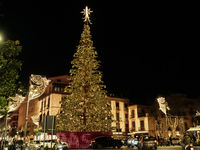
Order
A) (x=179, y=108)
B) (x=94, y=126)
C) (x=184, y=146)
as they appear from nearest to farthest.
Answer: (x=184, y=146)
(x=94, y=126)
(x=179, y=108)

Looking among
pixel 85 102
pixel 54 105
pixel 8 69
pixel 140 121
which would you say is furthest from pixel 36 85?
pixel 140 121

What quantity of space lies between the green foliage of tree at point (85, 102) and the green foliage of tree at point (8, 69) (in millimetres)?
10393

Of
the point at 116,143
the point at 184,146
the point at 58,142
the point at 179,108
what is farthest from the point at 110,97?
the point at 184,146

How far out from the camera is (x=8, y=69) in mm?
14727

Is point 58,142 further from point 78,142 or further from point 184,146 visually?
point 184,146

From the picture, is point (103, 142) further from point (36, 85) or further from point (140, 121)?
point (140, 121)

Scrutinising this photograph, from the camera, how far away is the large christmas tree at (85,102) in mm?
24844

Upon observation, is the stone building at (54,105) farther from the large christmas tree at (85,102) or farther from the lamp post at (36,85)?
the lamp post at (36,85)

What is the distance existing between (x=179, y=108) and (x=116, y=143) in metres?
27.3

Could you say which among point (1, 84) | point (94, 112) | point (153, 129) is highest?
point (1, 84)

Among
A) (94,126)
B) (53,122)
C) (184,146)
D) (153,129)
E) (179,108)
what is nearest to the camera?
(53,122)

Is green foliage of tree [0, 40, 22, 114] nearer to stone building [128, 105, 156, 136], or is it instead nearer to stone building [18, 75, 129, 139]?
stone building [18, 75, 129, 139]

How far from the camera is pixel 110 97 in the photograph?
60.8 m

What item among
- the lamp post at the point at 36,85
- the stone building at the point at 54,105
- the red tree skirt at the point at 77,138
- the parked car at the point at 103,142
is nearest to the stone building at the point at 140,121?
the stone building at the point at 54,105
